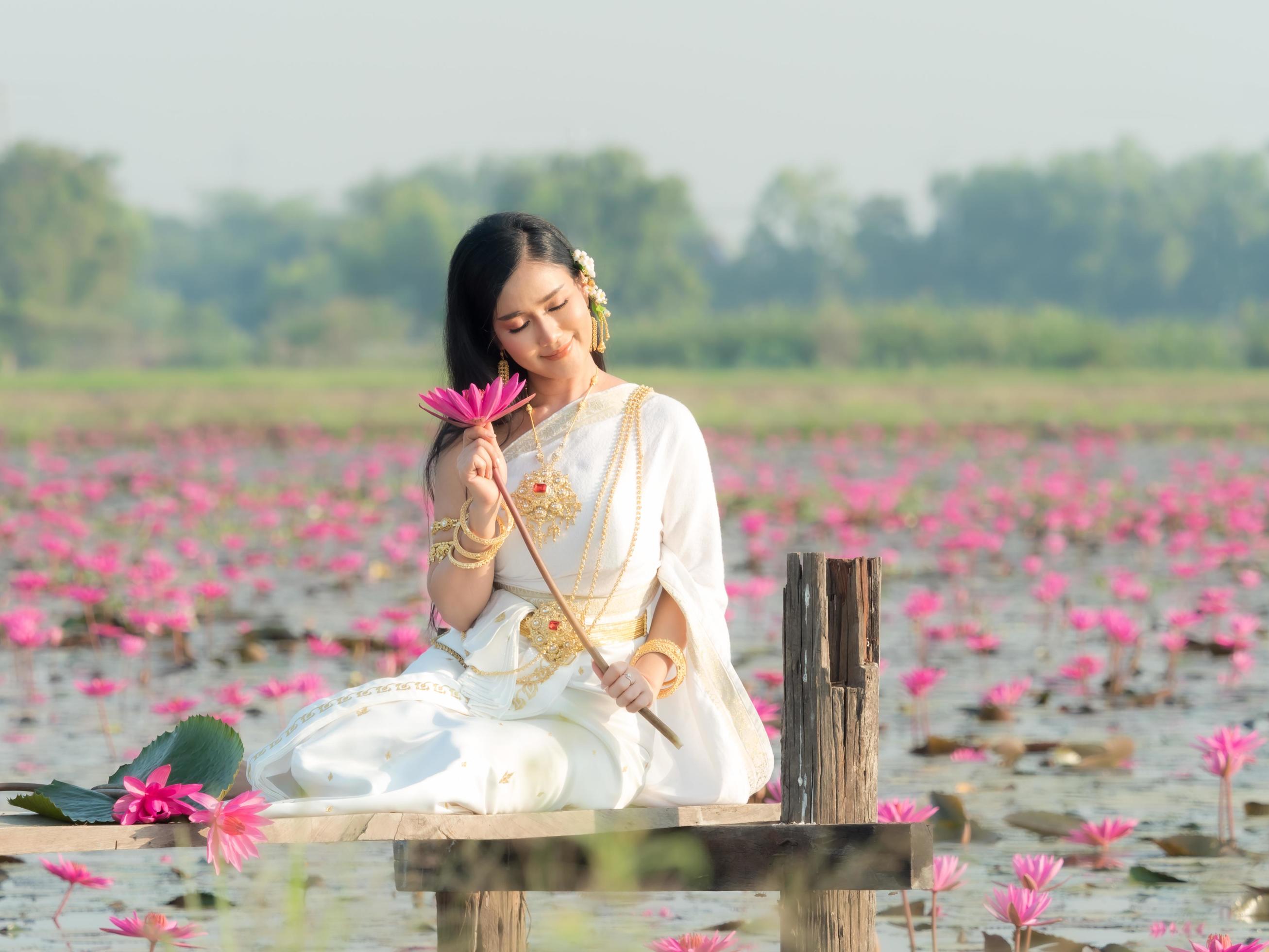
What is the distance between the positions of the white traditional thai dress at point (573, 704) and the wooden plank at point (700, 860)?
9 centimetres

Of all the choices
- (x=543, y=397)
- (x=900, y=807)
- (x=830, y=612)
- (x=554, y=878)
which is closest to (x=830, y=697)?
(x=830, y=612)

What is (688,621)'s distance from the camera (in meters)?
2.92

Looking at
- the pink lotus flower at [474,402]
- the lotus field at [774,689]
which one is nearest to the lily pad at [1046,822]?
the lotus field at [774,689]

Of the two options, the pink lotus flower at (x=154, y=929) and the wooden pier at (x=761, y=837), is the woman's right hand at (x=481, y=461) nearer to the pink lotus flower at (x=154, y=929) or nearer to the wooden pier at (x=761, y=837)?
the wooden pier at (x=761, y=837)

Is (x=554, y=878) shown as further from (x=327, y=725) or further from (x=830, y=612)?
(x=830, y=612)

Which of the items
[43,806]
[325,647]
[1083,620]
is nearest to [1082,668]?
[1083,620]

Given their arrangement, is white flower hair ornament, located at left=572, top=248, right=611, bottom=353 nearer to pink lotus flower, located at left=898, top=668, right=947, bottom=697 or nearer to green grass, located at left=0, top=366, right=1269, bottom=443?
pink lotus flower, located at left=898, top=668, right=947, bottom=697

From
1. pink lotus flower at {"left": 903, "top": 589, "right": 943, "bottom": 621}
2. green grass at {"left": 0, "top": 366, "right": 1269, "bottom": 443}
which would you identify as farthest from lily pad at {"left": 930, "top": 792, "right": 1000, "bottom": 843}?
green grass at {"left": 0, "top": 366, "right": 1269, "bottom": 443}

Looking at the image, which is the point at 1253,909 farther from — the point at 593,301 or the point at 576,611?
the point at 593,301

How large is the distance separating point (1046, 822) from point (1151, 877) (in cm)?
42

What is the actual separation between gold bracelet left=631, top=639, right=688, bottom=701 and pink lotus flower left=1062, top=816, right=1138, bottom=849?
1.19 m

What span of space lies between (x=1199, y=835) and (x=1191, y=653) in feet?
9.66

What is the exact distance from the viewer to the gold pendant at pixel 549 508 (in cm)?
295

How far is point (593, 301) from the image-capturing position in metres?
3.06
